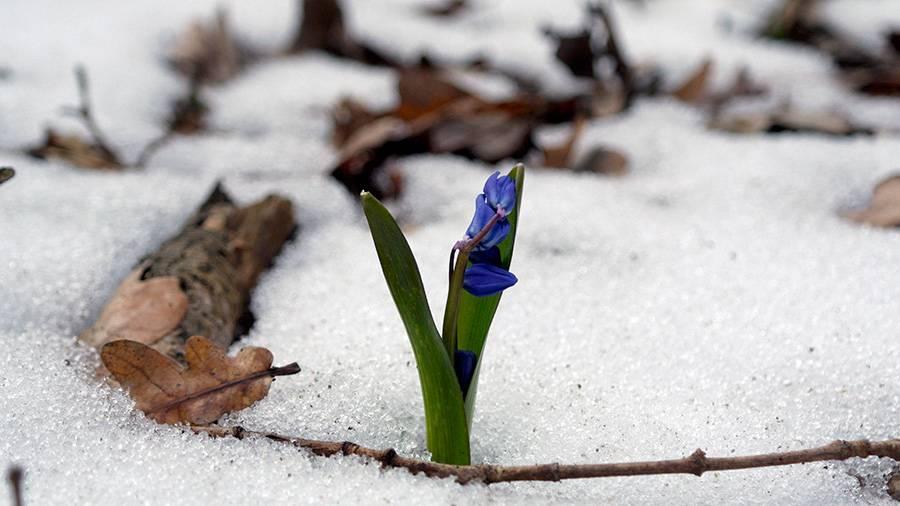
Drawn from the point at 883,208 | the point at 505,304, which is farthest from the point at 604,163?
the point at 505,304

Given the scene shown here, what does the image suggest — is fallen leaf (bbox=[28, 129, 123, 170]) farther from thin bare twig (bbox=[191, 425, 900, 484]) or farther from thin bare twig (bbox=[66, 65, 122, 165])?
thin bare twig (bbox=[191, 425, 900, 484])

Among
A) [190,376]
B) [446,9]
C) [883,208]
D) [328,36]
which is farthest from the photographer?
[446,9]

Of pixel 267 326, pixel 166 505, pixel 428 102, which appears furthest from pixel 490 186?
pixel 428 102

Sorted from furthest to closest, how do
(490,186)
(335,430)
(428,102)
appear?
(428,102) → (335,430) → (490,186)

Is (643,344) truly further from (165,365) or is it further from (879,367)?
(165,365)

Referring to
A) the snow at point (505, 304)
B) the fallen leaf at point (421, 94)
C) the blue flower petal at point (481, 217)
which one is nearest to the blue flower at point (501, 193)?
the blue flower petal at point (481, 217)

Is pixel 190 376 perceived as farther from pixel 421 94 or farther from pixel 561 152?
pixel 421 94

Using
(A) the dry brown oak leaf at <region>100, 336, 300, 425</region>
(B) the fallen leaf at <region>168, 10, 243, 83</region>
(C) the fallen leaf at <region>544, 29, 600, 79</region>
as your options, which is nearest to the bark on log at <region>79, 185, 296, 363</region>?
(A) the dry brown oak leaf at <region>100, 336, 300, 425</region>
